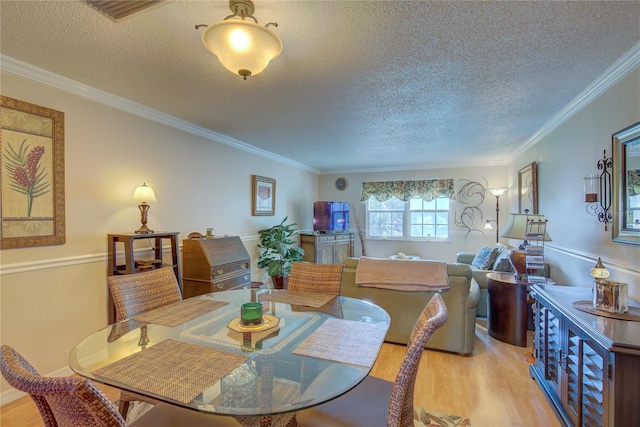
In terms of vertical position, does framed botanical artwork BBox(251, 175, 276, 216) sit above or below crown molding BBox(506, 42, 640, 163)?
below

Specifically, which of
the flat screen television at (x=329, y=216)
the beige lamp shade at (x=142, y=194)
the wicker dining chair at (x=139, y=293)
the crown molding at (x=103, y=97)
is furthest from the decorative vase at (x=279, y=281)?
the wicker dining chair at (x=139, y=293)

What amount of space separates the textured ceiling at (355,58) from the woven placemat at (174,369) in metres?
1.63

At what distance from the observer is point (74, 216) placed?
2.46 meters

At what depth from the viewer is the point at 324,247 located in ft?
19.3

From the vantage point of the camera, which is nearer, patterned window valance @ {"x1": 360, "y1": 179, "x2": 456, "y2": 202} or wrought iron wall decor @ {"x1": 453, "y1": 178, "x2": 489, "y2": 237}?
wrought iron wall decor @ {"x1": 453, "y1": 178, "x2": 489, "y2": 237}

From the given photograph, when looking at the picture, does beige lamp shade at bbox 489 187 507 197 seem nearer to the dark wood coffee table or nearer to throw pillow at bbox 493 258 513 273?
throw pillow at bbox 493 258 513 273

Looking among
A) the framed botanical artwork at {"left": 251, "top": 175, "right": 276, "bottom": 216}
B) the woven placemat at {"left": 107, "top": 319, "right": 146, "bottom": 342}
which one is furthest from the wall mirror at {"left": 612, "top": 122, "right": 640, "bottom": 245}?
the framed botanical artwork at {"left": 251, "top": 175, "right": 276, "bottom": 216}

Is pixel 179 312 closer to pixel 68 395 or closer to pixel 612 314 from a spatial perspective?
pixel 68 395

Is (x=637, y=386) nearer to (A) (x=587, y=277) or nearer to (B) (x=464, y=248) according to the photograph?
(A) (x=587, y=277)

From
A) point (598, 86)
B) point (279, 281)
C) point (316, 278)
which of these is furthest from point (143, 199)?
point (598, 86)

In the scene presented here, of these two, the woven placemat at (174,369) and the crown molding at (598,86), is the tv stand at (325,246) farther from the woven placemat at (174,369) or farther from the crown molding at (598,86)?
the woven placemat at (174,369)

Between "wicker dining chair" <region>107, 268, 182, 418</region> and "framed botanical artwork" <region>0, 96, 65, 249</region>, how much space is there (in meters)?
0.89

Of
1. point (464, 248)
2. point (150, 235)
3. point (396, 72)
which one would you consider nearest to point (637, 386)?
point (396, 72)

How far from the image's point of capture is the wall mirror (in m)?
1.91
